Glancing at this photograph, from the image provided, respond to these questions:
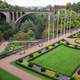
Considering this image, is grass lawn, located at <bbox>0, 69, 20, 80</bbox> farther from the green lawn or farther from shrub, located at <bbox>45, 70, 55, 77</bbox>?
the green lawn

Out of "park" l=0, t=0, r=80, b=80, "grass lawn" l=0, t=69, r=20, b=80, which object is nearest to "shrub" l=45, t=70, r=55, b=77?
"park" l=0, t=0, r=80, b=80

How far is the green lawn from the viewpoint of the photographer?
2223 cm

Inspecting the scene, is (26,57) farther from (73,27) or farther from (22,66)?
(73,27)

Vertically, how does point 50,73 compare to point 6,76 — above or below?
above

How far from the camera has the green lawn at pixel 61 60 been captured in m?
22.2

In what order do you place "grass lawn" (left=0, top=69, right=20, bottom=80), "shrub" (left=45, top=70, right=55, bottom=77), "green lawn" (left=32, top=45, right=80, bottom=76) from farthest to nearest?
"green lawn" (left=32, top=45, right=80, bottom=76), "shrub" (left=45, top=70, right=55, bottom=77), "grass lawn" (left=0, top=69, right=20, bottom=80)

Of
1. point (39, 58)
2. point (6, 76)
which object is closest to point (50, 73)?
point (6, 76)

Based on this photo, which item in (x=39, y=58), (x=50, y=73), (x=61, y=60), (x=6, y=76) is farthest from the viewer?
(x=39, y=58)

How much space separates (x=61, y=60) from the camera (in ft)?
81.5

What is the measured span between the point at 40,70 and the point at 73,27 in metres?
28.4

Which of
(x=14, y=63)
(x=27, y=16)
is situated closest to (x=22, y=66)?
(x=14, y=63)

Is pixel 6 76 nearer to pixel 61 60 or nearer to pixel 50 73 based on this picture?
pixel 50 73

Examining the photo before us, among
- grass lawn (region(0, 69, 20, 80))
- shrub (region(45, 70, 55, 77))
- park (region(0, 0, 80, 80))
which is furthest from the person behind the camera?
park (region(0, 0, 80, 80))

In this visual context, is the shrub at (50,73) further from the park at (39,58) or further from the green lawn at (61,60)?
the green lawn at (61,60)
